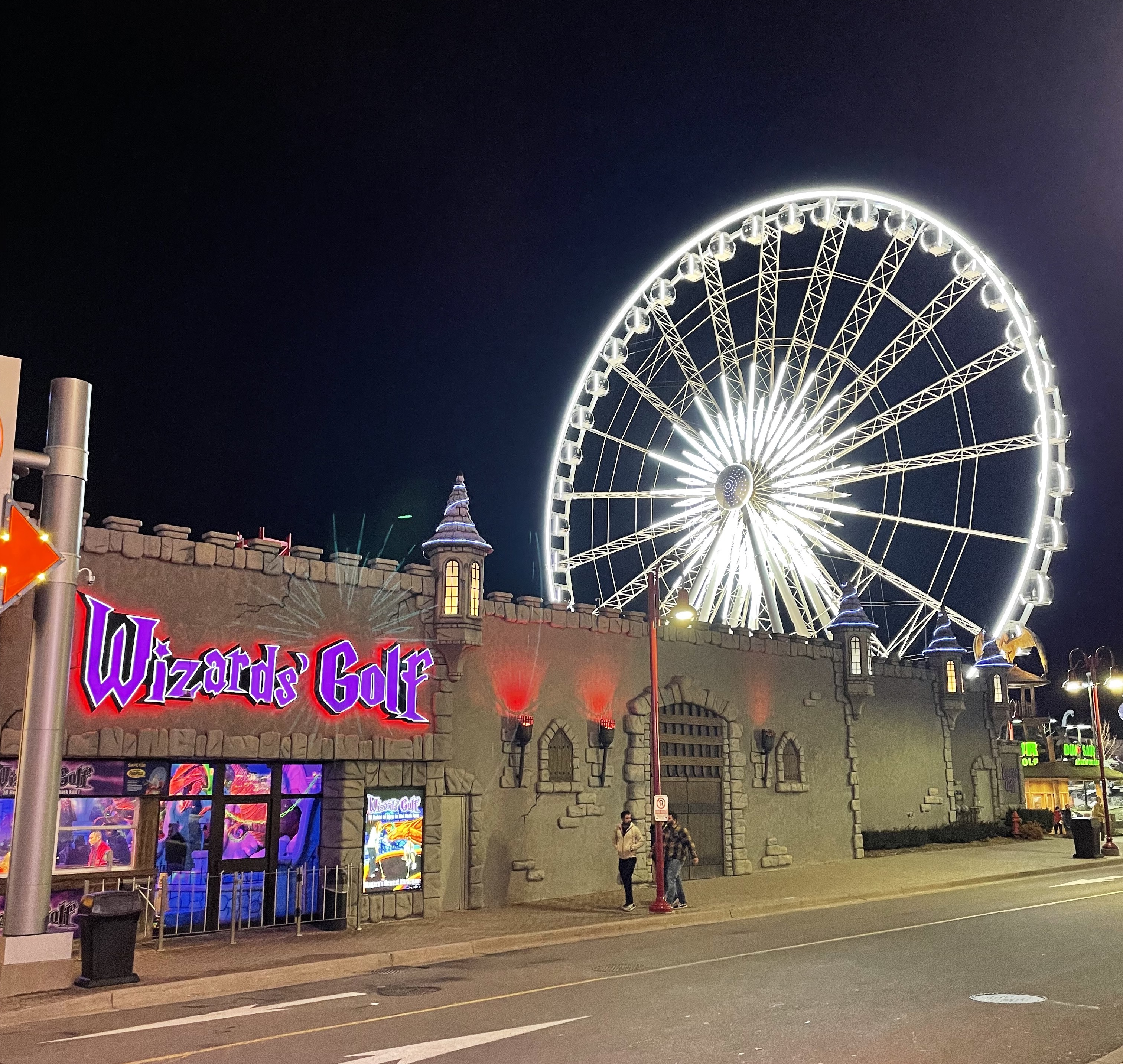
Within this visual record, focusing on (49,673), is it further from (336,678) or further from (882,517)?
(882,517)

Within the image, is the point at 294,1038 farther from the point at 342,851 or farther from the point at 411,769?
the point at 411,769

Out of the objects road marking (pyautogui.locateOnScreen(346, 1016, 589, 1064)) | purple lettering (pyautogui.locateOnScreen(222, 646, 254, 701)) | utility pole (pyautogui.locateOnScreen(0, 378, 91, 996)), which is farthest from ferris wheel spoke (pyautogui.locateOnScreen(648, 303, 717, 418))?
road marking (pyautogui.locateOnScreen(346, 1016, 589, 1064))

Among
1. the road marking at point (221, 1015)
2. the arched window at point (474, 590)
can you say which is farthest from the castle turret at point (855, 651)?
the road marking at point (221, 1015)

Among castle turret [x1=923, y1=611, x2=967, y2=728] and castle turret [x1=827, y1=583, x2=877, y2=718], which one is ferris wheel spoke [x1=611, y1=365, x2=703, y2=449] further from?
castle turret [x1=923, y1=611, x2=967, y2=728]

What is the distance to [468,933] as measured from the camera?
15297mm

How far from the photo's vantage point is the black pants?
1777 centimetres

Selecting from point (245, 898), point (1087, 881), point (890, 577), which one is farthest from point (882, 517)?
point (245, 898)

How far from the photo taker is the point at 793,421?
2767cm

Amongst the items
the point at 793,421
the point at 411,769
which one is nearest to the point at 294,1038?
the point at 411,769

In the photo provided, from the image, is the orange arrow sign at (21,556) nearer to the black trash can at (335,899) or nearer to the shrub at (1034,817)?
the black trash can at (335,899)

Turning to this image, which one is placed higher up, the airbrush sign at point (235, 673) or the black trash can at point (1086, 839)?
the airbrush sign at point (235, 673)

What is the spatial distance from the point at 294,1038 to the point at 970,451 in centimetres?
2289

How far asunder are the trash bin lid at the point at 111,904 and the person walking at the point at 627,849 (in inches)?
336

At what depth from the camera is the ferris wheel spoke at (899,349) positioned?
27.6 metres
